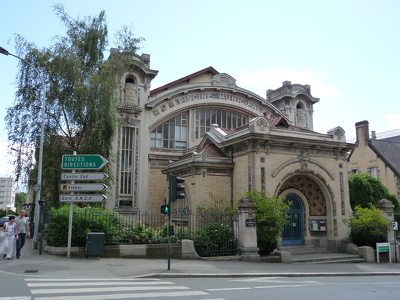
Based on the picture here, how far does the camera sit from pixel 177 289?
31.3 feet

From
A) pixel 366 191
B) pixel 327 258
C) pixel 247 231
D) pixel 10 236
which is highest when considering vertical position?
pixel 366 191

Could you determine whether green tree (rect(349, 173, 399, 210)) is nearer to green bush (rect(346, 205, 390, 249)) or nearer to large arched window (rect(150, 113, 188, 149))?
green bush (rect(346, 205, 390, 249))

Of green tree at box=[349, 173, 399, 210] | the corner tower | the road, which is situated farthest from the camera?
the corner tower

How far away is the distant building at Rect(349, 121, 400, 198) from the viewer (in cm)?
3709

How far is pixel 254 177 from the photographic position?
20.3m

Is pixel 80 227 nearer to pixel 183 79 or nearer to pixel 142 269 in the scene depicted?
pixel 142 269

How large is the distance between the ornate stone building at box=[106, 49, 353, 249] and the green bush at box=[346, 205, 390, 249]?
0.76 meters

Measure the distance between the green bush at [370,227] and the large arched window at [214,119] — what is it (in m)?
12.8

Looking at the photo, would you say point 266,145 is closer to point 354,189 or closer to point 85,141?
point 85,141

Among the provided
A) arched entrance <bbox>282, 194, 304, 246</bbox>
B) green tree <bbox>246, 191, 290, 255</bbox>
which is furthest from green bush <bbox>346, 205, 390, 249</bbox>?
green tree <bbox>246, 191, 290, 255</bbox>

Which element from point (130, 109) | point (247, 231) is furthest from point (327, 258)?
point (130, 109)

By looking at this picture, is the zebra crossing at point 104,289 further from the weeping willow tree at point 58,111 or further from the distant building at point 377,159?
the distant building at point 377,159

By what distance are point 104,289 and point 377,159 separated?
3517 cm

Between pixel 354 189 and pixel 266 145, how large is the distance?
15.9 meters
